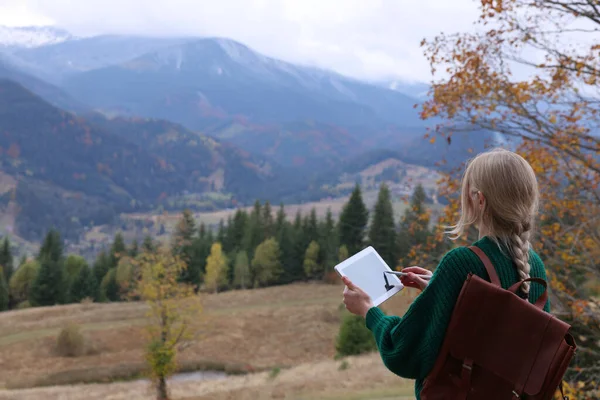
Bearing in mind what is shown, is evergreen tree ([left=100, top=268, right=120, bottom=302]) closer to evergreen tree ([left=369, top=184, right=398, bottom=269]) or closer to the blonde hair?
evergreen tree ([left=369, top=184, right=398, bottom=269])

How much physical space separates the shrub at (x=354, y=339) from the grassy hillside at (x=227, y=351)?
1.42 m

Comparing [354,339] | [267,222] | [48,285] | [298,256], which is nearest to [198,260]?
[267,222]

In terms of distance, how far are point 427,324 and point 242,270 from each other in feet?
200

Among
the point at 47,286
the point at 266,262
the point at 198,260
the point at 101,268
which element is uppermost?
the point at 266,262

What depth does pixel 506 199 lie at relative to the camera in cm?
234

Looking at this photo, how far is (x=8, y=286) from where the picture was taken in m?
63.4

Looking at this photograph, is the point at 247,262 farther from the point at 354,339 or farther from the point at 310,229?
the point at 354,339

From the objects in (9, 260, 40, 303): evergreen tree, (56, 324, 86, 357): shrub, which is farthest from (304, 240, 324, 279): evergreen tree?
(9, 260, 40, 303): evergreen tree

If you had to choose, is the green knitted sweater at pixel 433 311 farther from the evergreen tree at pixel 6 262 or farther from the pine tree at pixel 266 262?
the evergreen tree at pixel 6 262

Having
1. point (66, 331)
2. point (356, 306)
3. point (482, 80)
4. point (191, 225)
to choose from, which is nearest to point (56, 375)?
point (66, 331)

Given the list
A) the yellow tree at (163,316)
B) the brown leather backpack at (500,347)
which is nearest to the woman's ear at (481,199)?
the brown leather backpack at (500,347)

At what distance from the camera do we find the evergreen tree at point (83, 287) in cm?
6057

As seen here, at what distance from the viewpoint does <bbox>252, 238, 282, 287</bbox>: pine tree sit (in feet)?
201

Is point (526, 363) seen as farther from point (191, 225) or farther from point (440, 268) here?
point (191, 225)
